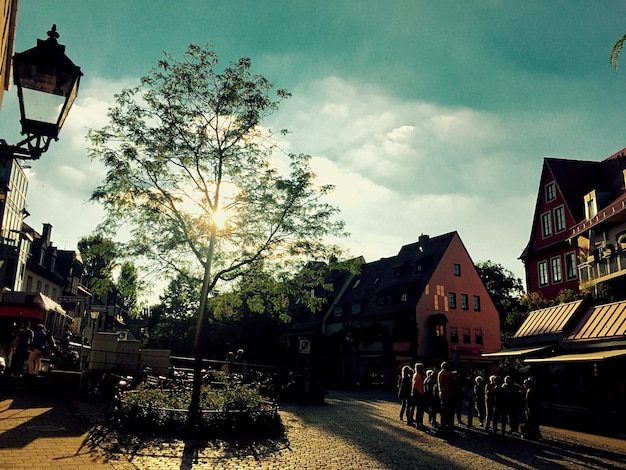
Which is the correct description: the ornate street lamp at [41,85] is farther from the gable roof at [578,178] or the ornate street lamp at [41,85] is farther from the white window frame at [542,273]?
the white window frame at [542,273]

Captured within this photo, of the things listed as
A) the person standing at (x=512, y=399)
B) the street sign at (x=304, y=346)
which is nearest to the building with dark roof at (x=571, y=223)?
the person standing at (x=512, y=399)

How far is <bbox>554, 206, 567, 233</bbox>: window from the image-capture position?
33.4m

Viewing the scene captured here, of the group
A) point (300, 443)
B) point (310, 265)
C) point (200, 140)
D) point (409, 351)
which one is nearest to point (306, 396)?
point (310, 265)

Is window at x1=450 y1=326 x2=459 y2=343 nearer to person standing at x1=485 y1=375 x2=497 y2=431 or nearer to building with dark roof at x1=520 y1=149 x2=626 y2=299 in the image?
building with dark roof at x1=520 y1=149 x2=626 y2=299

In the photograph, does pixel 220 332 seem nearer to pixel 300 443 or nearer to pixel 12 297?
pixel 12 297

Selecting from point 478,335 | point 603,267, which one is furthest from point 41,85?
point 478,335

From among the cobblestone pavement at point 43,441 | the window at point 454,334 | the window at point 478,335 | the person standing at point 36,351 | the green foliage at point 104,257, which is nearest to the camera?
the cobblestone pavement at point 43,441

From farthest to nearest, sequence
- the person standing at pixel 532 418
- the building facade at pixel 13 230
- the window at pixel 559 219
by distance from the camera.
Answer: the window at pixel 559 219 → the building facade at pixel 13 230 → the person standing at pixel 532 418

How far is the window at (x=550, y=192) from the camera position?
3456 centimetres

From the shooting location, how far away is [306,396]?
21047 millimetres

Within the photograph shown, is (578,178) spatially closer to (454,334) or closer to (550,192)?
(550,192)

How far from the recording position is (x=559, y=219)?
33875 mm

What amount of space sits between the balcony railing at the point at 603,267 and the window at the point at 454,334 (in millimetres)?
18202

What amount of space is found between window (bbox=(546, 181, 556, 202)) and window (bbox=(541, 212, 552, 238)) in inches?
42.3
